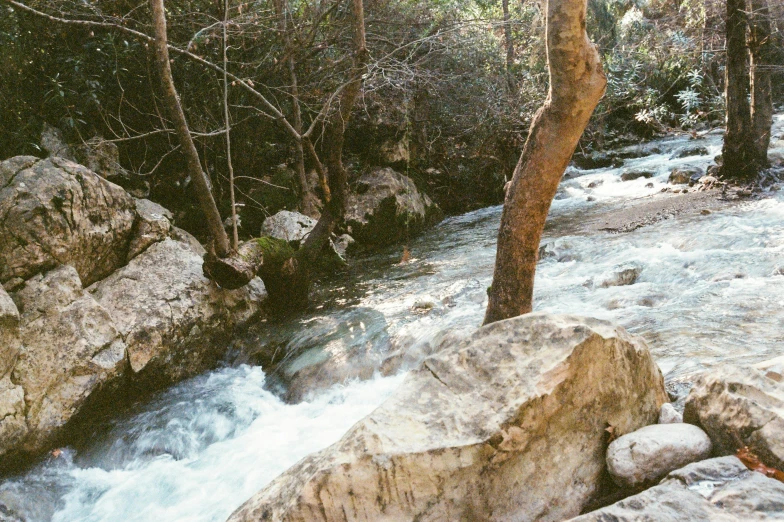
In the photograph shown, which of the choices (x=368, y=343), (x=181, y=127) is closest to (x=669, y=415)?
(x=368, y=343)

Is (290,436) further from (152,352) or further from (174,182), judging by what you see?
(174,182)

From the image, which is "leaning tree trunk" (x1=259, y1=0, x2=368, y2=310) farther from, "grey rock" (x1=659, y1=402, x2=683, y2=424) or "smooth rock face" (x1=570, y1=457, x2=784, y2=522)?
"smooth rock face" (x1=570, y1=457, x2=784, y2=522)

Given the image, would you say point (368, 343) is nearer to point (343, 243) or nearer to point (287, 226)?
point (287, 226)

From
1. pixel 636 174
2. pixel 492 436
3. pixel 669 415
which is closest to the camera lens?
pixel 492 436

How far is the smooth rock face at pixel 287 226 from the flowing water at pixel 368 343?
94 cm

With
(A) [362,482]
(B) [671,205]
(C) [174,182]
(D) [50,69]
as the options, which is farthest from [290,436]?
(B) [671,205]

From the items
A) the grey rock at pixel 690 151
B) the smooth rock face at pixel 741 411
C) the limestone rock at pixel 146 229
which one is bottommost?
the smooth rock face at pixel 741 411

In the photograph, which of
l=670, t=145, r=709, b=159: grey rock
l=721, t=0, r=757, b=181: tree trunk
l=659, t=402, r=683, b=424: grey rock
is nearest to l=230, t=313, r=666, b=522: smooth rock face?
l=659, t=402, r=683, b=424: grey rock

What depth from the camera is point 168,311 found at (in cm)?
552

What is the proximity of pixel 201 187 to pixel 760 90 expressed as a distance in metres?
9.48

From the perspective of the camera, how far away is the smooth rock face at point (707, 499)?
72.6 inches

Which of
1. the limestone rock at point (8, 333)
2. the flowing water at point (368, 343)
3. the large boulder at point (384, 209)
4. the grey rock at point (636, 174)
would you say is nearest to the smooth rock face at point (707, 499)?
the flowing water at point (368, 343)

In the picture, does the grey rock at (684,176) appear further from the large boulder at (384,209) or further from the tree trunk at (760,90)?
the large boulder at (384,209)

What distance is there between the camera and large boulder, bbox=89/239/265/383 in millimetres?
5238
